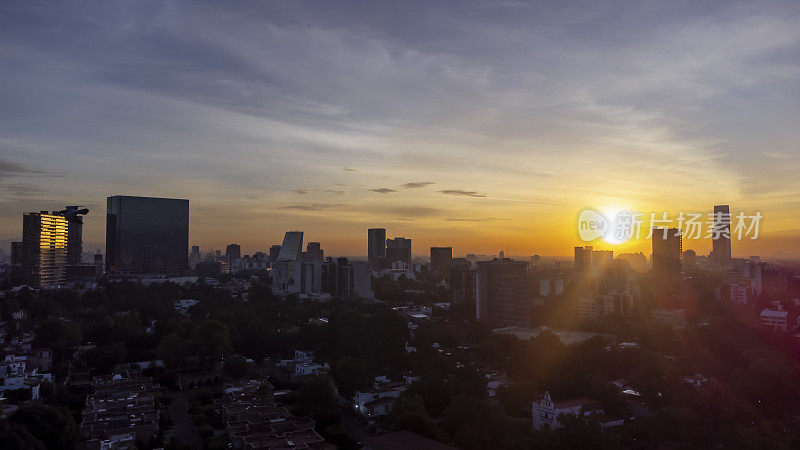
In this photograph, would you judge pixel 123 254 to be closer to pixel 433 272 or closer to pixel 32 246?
pixel 32 246

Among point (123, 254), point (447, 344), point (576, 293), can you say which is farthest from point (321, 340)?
point (123, 254)

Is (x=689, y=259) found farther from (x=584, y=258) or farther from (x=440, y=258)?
(x=440, y=258)

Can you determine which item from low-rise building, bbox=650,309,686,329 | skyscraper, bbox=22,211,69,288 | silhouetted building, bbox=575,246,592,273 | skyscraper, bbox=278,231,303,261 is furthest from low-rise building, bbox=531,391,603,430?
skyscraper, bbox=278,231,303,261

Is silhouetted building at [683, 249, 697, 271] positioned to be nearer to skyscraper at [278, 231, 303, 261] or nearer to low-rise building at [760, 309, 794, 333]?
low-rise building at [760, 309, 794, 333]

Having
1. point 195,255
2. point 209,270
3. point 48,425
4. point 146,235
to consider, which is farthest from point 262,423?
point 195,255

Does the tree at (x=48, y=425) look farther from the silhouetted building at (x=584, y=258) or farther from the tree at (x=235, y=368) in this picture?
the silhouetted building at (x=584, y=258)

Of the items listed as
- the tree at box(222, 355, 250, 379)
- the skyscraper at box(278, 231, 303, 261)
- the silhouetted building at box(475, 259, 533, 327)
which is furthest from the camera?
the skyscraper at box(278, 231, 303, 261)
